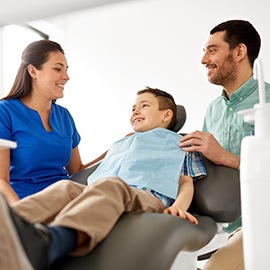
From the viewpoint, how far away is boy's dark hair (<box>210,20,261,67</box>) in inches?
79.0

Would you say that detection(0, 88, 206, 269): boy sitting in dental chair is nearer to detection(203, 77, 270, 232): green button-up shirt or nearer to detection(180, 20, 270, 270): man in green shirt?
detection(180, 20, 270, 270): man in green shirt

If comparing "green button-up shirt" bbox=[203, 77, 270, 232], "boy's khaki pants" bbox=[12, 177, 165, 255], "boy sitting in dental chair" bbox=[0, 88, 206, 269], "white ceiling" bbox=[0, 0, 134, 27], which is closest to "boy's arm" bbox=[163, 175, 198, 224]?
"boy sitting in dental chair" bbox=[0, 88, 206, 269]

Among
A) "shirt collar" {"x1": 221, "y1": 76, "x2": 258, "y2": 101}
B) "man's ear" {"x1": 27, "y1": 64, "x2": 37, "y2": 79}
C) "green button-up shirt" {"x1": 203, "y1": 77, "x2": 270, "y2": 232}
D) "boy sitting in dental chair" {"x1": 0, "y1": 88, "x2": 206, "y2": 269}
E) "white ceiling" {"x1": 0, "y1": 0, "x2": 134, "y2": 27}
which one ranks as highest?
"white ceiling" {"x1": 0, "y1": 0, "x2": 134, "y2": 27}

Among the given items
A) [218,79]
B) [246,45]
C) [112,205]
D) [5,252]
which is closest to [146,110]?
[218,79]

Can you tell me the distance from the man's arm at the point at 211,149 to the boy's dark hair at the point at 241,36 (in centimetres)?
60

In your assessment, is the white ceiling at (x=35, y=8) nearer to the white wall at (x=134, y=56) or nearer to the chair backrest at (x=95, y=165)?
the white wall at (x=134, y=56)

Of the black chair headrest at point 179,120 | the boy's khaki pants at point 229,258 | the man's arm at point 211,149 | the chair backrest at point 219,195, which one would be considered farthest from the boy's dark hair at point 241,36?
the boy's khaki pants at point 229,258

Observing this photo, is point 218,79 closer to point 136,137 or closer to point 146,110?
point 146,110

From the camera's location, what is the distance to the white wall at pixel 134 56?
3.14 metres

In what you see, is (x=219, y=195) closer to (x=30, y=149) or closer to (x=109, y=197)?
(x=109, y=197)

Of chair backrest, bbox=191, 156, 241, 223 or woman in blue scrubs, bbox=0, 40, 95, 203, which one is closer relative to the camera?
chair backrest, bbox=191, 156, 241, 223

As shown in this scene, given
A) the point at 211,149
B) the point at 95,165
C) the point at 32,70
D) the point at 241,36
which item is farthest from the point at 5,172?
the point at 241,36

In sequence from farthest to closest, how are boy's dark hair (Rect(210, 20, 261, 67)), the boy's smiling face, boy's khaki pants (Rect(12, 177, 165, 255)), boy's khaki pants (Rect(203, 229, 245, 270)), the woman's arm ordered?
boy's dark hair (Rect(210, 20, 261, 67)), the boy's smiling face, the woman's arm, boy's khaki pants (Rect(203, 229, 245, 270)), boy's khaki pants (Rect(12, 177, 165, 255))

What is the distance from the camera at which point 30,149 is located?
1741mm
